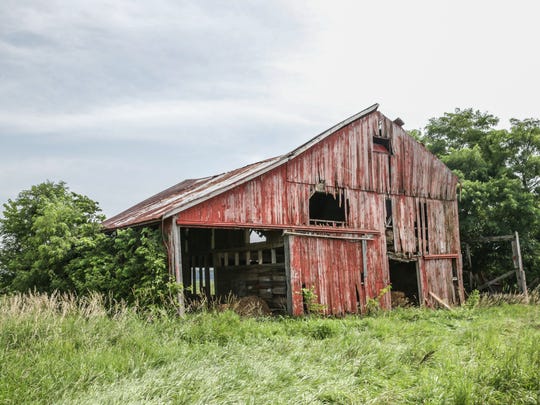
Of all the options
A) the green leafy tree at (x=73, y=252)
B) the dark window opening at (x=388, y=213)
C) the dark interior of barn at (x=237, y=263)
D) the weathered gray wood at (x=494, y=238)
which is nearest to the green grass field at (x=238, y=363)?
the green leafy tree at (x=73, y=252)

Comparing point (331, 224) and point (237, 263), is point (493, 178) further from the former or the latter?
point (237, 263)

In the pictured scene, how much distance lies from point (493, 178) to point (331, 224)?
37.3ft

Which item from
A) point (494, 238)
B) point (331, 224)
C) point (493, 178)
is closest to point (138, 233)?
point (331, 224)

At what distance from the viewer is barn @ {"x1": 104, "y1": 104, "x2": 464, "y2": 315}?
14.2 m

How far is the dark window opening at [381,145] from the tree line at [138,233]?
5.70 metres

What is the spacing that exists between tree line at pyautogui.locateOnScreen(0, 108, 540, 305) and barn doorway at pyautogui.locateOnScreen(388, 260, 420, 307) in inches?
172

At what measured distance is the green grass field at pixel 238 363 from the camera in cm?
657

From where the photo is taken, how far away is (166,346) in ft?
27.9

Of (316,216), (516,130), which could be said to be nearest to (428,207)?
(316,216)

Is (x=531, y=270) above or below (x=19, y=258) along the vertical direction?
below

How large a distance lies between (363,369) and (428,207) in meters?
11.8

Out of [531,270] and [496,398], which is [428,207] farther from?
[496,398]

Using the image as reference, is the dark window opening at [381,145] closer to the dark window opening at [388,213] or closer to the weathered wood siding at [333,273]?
the dark window opening at [388,213]

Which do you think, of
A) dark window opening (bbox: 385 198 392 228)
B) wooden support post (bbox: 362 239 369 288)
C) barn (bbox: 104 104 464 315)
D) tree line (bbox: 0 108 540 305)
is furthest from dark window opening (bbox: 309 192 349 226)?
tree line (bbox: 0 108 540 305)
